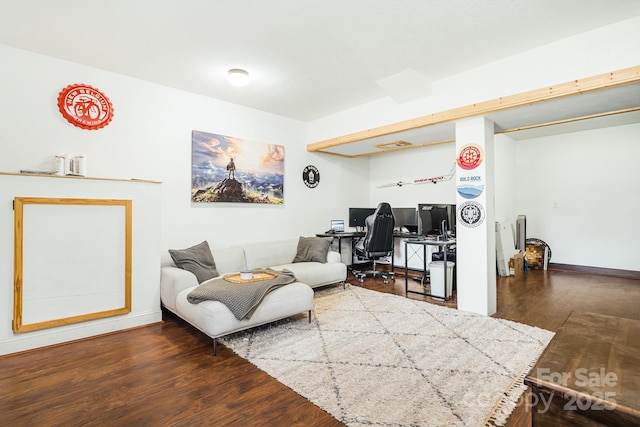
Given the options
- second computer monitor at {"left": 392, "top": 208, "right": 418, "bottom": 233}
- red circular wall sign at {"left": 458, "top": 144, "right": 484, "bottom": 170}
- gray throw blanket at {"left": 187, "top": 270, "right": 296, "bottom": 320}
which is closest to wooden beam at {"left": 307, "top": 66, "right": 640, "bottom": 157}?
red circular wall sign at {"left": 458, "top": 144, "right": 484, "bottom": 170}

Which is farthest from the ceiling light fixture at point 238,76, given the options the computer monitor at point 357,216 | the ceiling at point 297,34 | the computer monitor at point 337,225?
the computer monitor at point 357,216

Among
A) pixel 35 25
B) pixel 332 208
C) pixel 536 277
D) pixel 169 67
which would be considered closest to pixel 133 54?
pixel 169 67

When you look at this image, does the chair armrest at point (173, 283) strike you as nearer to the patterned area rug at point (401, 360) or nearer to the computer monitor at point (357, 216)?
the patterned area rug at point (401, 360)

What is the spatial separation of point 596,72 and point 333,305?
3.54m

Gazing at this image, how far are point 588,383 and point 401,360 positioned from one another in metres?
1.72

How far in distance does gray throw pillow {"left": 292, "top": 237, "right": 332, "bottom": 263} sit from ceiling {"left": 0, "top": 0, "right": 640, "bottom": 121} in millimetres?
2332

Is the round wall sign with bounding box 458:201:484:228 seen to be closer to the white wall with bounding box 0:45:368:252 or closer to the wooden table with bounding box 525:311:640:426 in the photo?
the wooden table with bounding box 525:311:640:426

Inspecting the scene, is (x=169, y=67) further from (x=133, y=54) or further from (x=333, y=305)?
(x=333, y=305)

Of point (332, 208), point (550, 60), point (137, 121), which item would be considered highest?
point (550, 60)

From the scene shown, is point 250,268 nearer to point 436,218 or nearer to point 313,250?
point 313,250

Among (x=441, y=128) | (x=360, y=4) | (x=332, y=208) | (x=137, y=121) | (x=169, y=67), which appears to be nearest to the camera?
(x=360, y=4)

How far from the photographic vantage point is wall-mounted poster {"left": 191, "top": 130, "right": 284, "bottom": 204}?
4.31 metres

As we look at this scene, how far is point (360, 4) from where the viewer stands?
2.43m

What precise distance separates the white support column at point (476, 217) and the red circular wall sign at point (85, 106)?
13.6 ft
